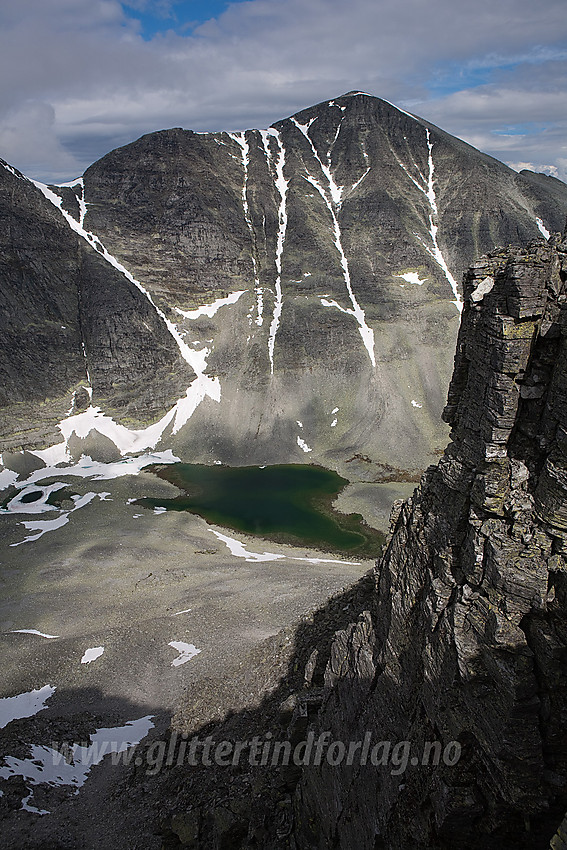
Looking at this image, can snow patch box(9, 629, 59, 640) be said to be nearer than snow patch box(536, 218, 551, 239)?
Yes

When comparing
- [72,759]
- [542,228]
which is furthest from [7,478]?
[542,228]

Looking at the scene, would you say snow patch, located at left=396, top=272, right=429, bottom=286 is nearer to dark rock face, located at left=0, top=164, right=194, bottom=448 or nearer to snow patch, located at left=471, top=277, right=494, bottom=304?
dark rock face, located at left=0, top=164, right=194, bottom=448

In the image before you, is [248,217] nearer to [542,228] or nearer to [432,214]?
[432,214]

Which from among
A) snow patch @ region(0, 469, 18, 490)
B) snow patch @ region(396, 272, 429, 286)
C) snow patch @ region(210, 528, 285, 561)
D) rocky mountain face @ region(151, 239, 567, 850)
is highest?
snow patch @ region(396, 272, 429, 286)

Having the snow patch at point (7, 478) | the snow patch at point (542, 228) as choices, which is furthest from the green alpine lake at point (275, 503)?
the snow patch at point (542, 228)

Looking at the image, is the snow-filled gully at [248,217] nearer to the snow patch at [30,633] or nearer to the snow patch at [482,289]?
the snow patch at [30,633]

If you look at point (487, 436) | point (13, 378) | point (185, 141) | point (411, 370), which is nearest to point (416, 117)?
point (185, 141)

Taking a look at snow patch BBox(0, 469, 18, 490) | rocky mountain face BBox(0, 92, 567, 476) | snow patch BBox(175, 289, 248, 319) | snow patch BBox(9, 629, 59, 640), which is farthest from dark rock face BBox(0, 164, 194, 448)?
snow patch BBox(9, 629, 59, 640)
